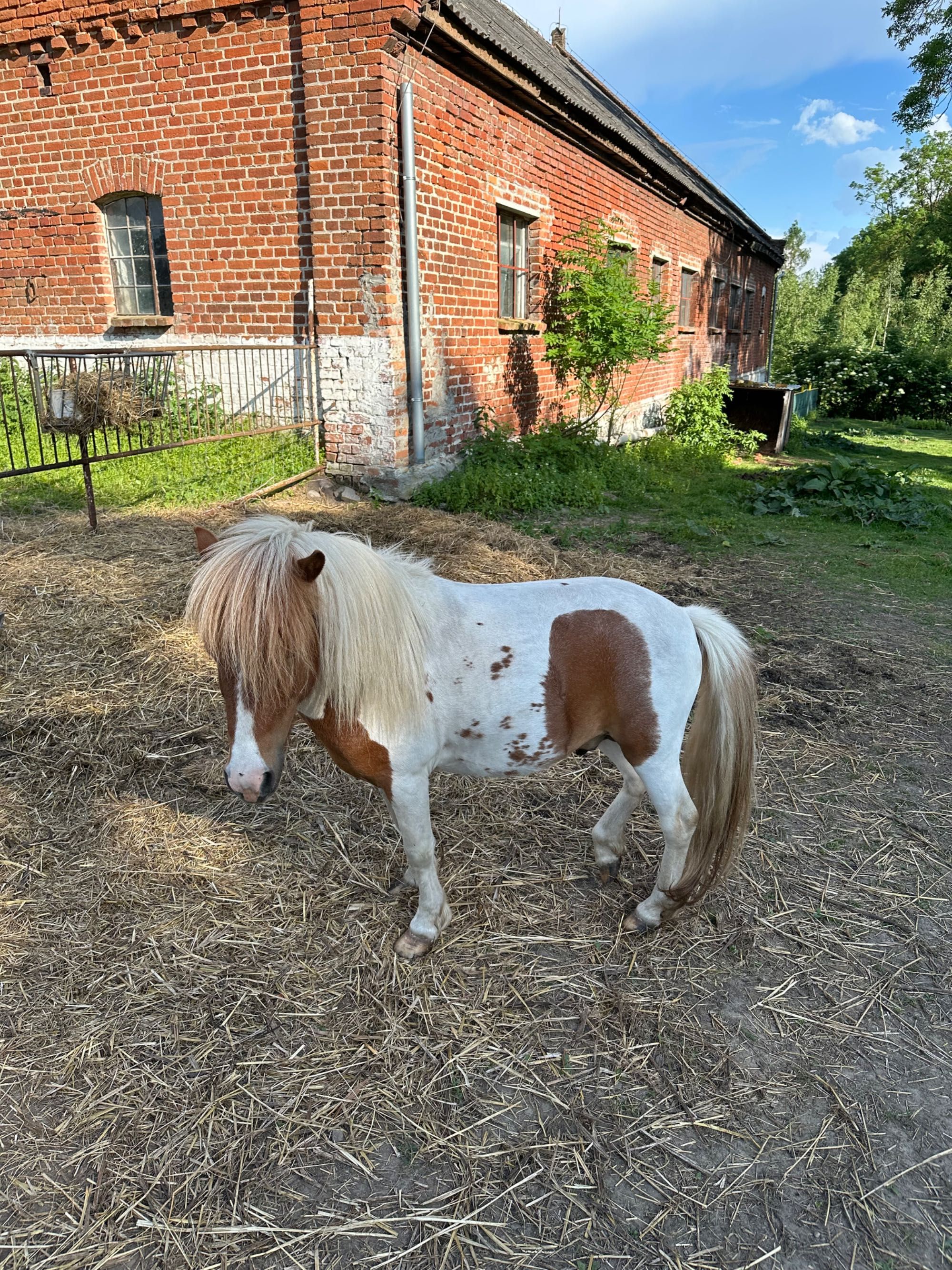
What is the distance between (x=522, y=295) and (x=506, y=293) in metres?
0.41

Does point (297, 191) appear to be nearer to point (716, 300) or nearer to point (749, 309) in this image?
point (716, 300)

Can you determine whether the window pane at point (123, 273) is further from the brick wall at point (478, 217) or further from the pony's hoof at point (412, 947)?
the pony's hoof at point (412, 947)

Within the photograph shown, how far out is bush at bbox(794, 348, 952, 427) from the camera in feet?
79.0

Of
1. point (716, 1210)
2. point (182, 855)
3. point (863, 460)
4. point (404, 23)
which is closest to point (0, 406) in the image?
point (404, 23)

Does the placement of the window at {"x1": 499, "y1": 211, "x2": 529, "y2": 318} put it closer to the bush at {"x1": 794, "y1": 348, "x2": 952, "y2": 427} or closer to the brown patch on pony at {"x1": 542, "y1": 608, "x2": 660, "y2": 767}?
the brown patch on pony at {"x1": 542, "y1": 608, "x2": 660, "y2": 767}

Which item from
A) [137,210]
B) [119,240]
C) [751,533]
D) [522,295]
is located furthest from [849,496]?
[119,240]

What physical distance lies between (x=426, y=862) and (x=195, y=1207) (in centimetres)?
104

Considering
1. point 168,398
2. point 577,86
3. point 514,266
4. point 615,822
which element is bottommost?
point 615,822

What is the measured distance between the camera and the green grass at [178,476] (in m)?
7.31

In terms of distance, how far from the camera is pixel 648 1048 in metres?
2.14

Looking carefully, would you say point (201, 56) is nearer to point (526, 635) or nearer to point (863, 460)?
point (526, 635)

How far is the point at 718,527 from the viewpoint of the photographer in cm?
809

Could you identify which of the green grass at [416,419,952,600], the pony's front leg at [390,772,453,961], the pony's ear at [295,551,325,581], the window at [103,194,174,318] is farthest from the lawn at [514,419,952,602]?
the window at [103,194,174,318]

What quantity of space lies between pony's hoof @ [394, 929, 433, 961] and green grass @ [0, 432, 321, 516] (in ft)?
19.2
